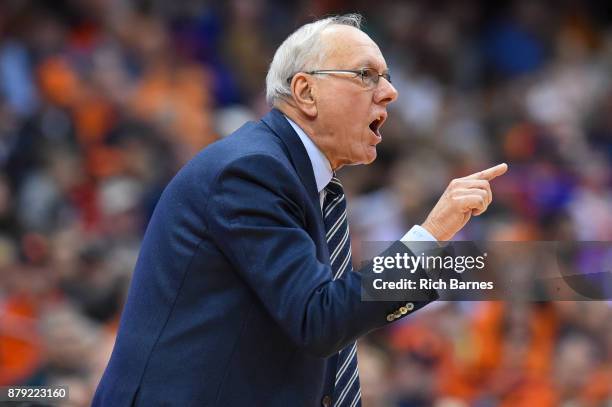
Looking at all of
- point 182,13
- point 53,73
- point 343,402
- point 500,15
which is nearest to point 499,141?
point 500,15

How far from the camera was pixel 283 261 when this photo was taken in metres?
2.48

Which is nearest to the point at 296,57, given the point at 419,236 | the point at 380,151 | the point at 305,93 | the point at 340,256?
the point at 305,93

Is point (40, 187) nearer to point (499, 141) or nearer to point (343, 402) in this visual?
point (499, 141)

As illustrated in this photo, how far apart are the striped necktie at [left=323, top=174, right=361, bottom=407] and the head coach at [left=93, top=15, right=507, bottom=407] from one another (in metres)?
0.02

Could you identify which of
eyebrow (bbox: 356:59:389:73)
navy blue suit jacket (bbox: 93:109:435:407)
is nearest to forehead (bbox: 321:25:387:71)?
eyebrow (bbox: 356:59:389:73)

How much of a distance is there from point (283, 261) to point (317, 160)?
43 centimetres

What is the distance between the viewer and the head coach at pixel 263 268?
2475 mm

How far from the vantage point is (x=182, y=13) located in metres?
8.79

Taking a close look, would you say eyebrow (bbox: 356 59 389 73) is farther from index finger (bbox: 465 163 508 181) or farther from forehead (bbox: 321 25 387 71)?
index finger (bbox: 465 163 508 181)

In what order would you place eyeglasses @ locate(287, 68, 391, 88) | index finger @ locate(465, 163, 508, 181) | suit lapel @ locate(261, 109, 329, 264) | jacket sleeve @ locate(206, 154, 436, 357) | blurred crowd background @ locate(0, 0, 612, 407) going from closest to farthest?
jacket sleeve @ locate(206, 154, 436, 357)
index finger @ locate(465, 163, 508, 181)
suit lapel @ locate(261, 109, 329, 264)
eyeglasses @ locate(287, 68, 391, 88)
blurred crowd background @ locate(0, 0, 612, 407)

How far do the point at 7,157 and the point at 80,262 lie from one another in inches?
49.6

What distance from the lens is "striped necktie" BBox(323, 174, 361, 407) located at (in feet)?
9.42

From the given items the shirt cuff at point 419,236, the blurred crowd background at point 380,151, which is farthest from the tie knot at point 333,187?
the blurred crowd background at point 380,151

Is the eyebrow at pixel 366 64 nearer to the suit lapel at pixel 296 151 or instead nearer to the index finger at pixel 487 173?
the suit lapel at pixel 296 151
